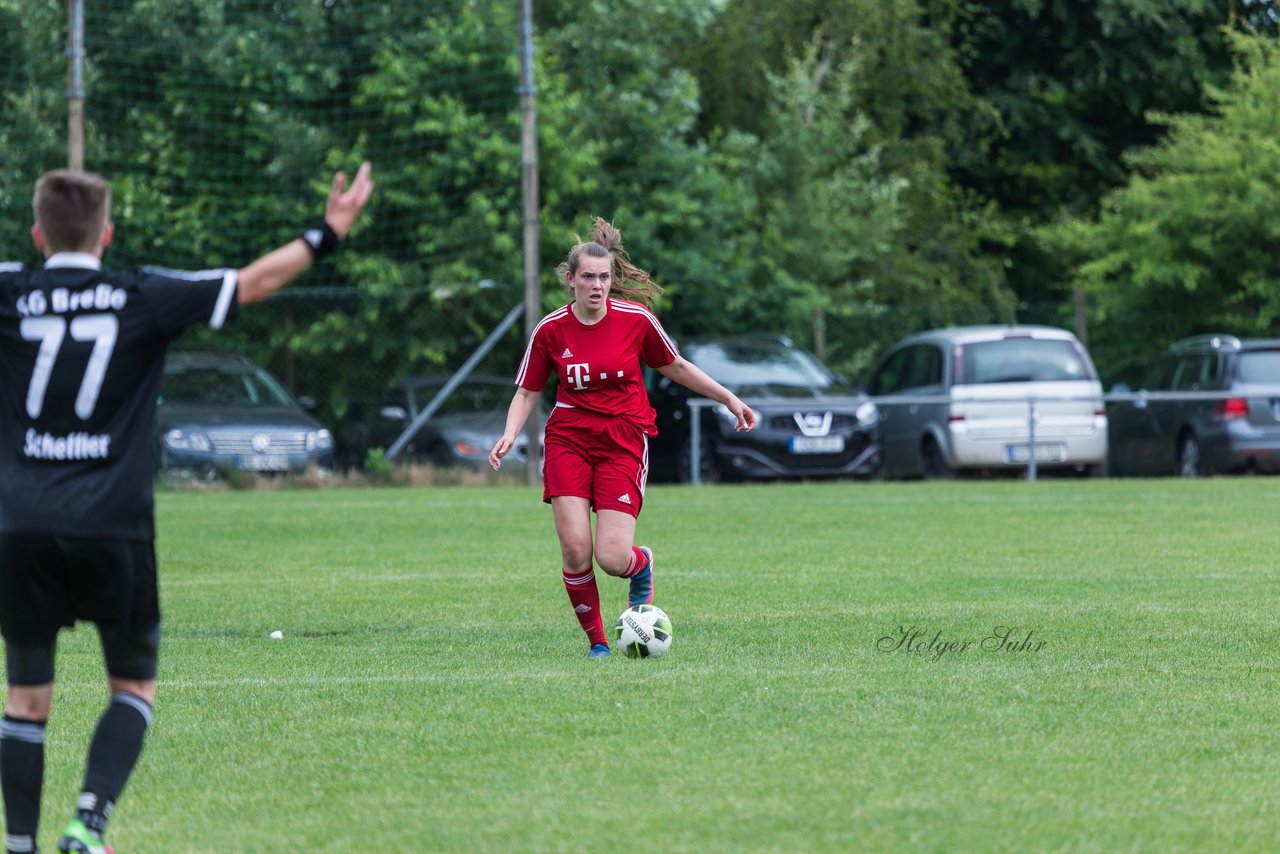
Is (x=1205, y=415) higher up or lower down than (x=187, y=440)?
higher up

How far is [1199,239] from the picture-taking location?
2664 centimetres

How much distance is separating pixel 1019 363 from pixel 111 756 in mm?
17933

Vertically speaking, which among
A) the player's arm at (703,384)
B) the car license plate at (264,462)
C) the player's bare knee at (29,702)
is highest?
the player's arm at (703,384)

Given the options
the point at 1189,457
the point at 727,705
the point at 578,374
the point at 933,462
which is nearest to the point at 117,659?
the point at 727,705

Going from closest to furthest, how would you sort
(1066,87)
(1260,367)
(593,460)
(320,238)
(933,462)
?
(320,238)
(593,460)
(1260,367)
(933,462)
(1066,87)

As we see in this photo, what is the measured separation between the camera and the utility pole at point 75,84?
22.1 meters

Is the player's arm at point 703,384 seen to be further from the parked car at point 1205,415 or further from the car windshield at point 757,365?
the parked car at point 1205,415

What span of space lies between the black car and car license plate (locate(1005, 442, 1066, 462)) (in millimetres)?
1520

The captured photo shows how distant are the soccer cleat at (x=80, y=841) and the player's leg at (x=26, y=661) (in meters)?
0.15

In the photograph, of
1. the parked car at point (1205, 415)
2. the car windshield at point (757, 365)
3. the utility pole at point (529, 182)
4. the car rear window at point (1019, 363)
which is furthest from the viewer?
the utility pole at point (529, 182)

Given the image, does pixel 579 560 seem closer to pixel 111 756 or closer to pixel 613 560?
pixel 613 560

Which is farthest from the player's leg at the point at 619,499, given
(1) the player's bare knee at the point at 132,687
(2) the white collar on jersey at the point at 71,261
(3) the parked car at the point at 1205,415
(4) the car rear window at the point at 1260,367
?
(4) the car rear window at the point at 1260,367

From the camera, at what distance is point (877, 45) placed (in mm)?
33719

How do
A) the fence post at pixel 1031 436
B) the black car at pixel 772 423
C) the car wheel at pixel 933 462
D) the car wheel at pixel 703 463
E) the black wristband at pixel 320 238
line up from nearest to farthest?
the black wristband at pixel 320 238 < the black car at pixel 772 423 < the fence post at pixel 1031 436 < the car wheel at pixel 703 463 < the car wheel at pixel 933 462
